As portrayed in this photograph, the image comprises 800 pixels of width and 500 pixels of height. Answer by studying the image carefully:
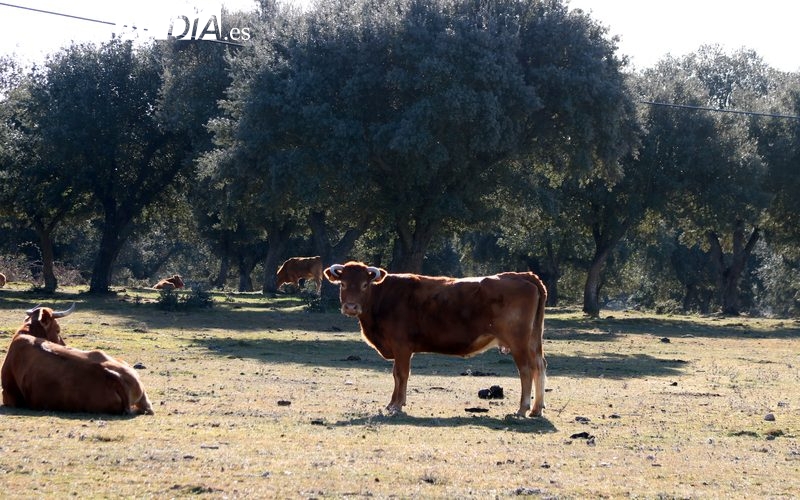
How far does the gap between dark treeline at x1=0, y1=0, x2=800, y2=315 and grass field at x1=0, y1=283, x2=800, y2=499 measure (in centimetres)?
959

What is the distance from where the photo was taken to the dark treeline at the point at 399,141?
35781 mm

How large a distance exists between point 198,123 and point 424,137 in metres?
13.2

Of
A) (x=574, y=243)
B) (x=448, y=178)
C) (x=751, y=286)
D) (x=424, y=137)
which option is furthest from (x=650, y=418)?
(x=751, y=286)

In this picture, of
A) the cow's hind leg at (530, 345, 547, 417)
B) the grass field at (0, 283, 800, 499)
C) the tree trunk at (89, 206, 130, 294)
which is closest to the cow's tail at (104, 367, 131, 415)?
the grass field at (0, 283, 800, 499)

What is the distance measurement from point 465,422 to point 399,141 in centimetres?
2055

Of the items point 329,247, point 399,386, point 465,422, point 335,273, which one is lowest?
point 465,422

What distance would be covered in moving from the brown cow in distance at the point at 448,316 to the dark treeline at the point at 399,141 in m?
18.4

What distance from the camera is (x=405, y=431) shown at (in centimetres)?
1331

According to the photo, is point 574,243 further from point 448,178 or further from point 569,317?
point 448,178

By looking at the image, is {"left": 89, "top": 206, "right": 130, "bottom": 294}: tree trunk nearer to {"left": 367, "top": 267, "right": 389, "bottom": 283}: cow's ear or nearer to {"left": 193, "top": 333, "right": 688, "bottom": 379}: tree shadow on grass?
{"left": 193, "top": 333, "right": 688, "bottom": 379}: tree shadow on grass

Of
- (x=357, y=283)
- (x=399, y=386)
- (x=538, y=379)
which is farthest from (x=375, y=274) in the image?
(x=538, y=379)

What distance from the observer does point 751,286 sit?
83188mm

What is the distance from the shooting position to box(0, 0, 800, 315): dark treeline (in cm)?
3578

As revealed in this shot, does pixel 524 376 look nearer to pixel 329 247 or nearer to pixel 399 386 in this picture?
pixel 399 386
